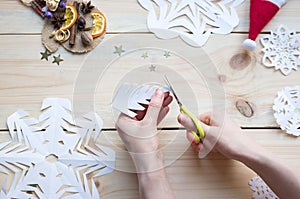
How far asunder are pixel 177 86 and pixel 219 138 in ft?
0.43

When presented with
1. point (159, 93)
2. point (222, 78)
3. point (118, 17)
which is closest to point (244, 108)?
point (222, 78)

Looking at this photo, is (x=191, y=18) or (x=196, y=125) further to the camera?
(x=191, y=18)

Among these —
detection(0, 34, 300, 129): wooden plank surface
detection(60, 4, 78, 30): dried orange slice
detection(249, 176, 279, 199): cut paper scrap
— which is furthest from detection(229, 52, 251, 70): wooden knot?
detection(60, 4, 78, 30): dried orange slice

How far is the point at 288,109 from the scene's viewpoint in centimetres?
82

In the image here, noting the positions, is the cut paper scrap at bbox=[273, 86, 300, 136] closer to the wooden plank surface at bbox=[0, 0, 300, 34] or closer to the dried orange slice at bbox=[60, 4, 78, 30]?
the wooden plank surface at bbox=[0, 0, 300, 34]

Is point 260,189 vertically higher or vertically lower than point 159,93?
lower

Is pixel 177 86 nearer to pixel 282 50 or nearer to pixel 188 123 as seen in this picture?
pixel 188 123

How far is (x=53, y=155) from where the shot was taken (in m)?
0.78

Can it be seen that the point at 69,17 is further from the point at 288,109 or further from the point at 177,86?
the point at 288,109

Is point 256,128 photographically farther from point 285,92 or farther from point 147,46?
point 147,46

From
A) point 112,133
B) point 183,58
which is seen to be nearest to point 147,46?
point 183,58

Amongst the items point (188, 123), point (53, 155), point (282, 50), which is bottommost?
point (53, 155)

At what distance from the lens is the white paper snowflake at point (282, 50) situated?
33.4 inches

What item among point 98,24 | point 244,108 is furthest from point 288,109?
point 98,24
